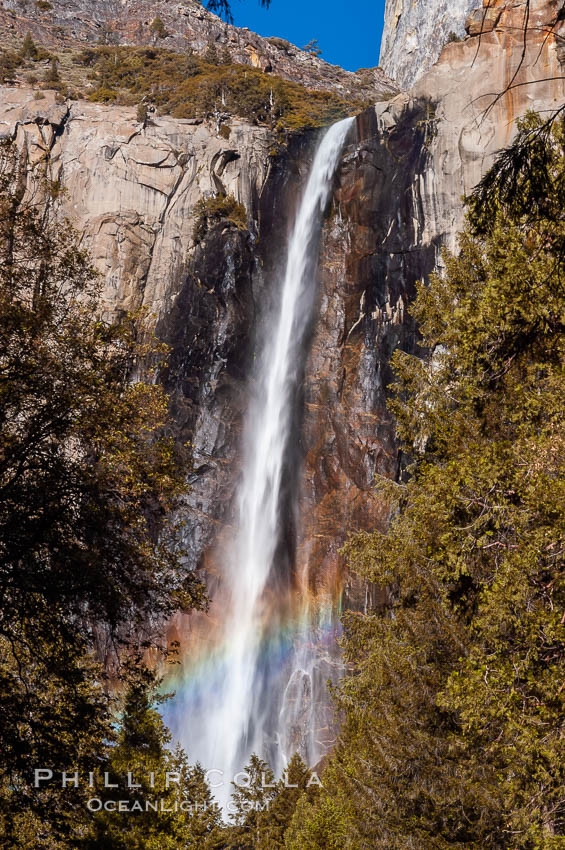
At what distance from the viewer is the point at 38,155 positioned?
118ft

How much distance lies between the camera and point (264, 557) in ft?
90.0

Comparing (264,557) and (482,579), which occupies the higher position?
(264,557)

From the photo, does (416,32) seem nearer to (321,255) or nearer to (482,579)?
(321,255)

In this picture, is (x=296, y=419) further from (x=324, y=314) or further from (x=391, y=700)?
(x=391, y=700)

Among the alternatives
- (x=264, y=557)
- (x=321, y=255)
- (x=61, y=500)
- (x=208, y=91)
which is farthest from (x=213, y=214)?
(x=61, y=500)

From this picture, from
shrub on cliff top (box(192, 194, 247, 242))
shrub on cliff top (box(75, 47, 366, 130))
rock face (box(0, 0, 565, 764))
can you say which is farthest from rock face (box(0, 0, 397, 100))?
shrub on cliff top (box(192, 194, 247, 242))

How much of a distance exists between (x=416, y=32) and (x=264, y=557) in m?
64.5

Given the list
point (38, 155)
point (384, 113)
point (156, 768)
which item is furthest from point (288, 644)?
point (38, 155)

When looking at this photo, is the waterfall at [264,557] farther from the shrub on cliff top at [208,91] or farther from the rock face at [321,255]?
the shrub on cliff top at [208,91]

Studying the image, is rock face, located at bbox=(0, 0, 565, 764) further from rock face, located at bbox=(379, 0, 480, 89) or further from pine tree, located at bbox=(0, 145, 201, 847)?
rock face, located at bbox=(379, 0, 480, 89)

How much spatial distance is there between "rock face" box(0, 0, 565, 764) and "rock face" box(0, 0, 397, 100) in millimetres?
25324

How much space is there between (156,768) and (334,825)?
3761 millimetres

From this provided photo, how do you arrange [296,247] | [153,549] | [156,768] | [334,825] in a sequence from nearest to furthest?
1. [153,549]
2. [334,825]
3. [156,768]
4. [296,247]

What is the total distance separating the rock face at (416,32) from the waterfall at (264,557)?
136 ft
